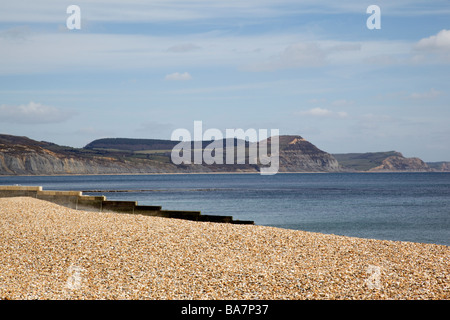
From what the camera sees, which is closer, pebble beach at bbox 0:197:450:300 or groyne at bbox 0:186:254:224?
pebble beach at bbox 0:197:450:300

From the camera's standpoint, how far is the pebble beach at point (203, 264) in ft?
36.3

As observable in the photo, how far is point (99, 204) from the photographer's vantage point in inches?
1075

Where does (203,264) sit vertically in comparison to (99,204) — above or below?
below

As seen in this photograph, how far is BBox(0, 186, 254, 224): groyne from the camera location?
23.9 meters

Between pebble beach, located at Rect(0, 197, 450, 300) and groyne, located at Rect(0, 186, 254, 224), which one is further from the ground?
groyne, located at Rect(0, 186, 254, 224)

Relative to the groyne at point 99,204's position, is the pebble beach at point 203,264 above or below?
below

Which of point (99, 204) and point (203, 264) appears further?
point (99, 204)

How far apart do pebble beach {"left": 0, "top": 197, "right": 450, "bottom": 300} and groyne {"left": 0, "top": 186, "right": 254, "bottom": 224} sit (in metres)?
4.46

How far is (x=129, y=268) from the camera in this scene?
42.8 ft

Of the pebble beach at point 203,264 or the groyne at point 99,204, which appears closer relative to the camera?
the pebble beach at point 203,264

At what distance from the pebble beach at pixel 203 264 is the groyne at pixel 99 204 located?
446 cm

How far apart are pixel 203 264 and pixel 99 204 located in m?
15.1

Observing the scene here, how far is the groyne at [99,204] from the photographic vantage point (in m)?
23.9
